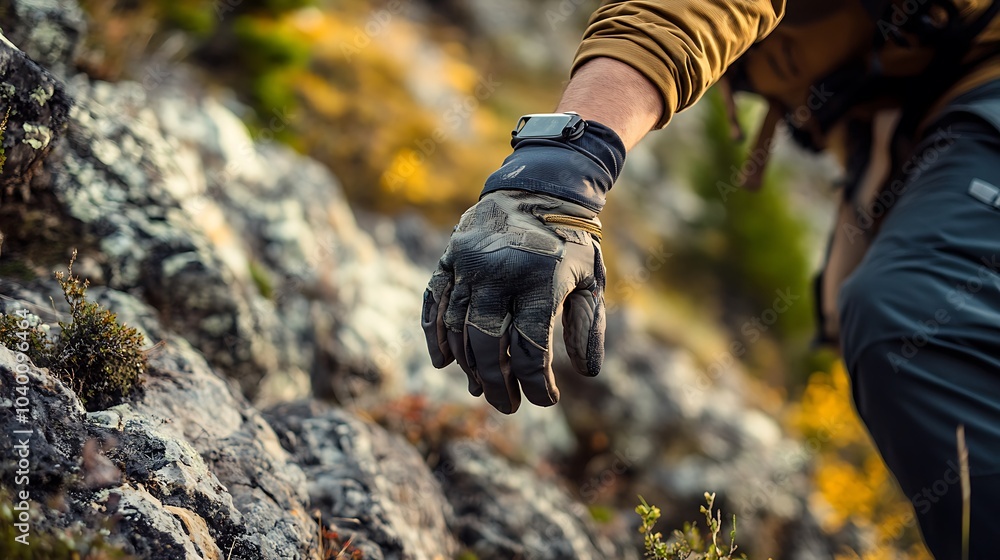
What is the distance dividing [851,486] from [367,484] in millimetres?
7881

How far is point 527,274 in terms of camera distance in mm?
1695

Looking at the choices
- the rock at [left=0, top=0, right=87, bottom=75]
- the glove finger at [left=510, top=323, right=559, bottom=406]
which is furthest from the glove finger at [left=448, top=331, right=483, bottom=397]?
the rock at [left=0, top=0, right=87, bottom=75]

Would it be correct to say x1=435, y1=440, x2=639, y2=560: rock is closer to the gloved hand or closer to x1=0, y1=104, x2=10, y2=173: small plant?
the gloved hand

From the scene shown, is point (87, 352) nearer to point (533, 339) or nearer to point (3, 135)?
point (3, 135)

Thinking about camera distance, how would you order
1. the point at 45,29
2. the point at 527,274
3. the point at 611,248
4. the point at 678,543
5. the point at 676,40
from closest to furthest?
the point at 527,274
the point at 676,40
the point at 678,543
the point at 45,29
the point at 611,248

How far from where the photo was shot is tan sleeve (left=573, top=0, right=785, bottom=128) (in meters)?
1.93

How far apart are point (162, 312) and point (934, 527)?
3081 millimetres

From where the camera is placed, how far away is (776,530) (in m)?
6.89

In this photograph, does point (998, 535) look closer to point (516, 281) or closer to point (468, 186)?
point (516, 281)

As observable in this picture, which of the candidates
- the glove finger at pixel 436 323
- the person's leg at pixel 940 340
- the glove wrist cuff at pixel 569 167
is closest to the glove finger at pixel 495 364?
the glove finger at pixel 436 323

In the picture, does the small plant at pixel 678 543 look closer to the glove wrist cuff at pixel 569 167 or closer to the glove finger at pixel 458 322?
the glove finger at pixel 458 322

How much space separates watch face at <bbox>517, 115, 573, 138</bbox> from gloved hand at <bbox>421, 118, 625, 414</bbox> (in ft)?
0.10

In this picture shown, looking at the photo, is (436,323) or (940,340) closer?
(436,323)

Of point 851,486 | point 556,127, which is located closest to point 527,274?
point 556,127
